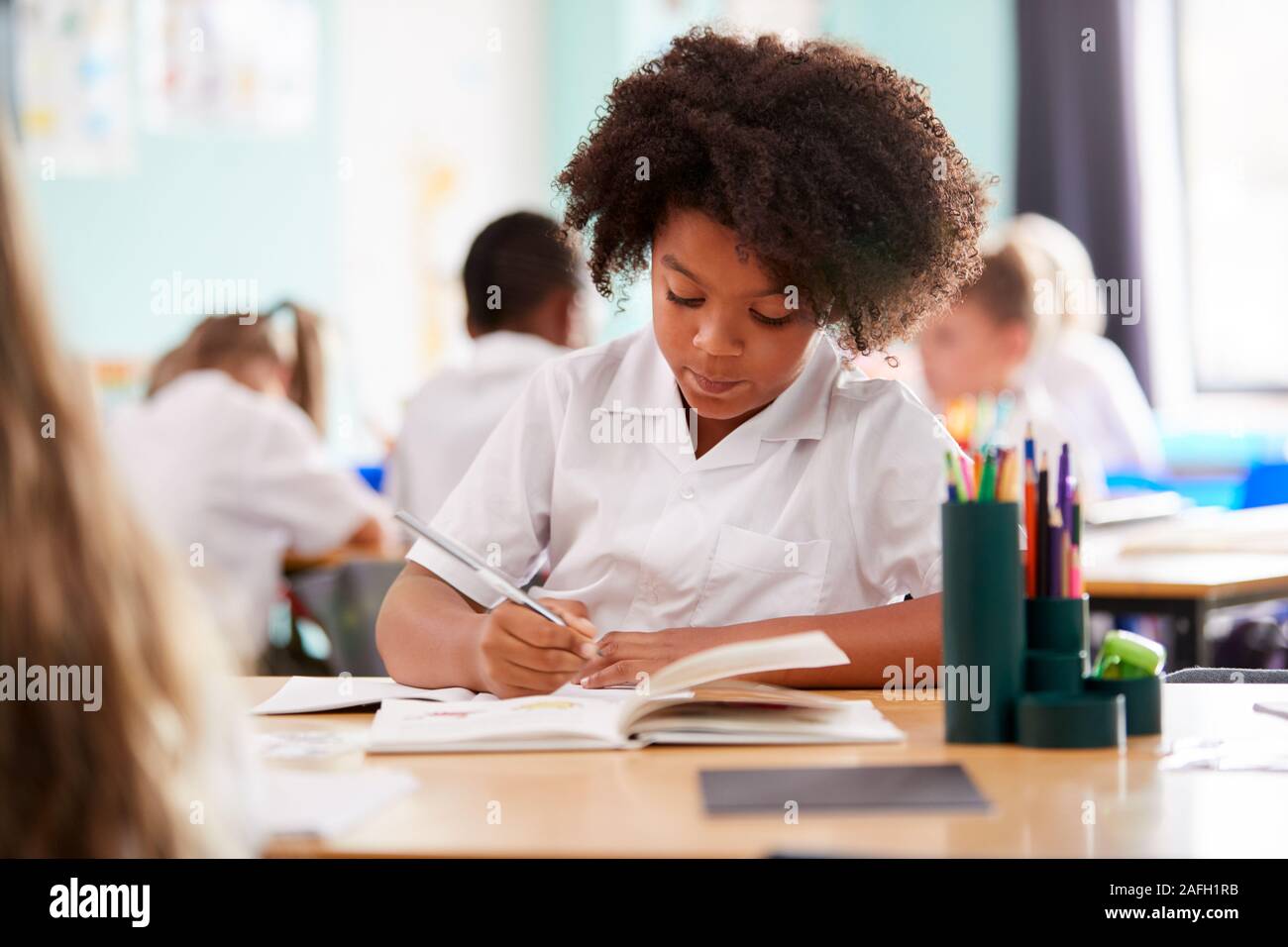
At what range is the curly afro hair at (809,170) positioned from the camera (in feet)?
4.99

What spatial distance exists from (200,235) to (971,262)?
13.2ft

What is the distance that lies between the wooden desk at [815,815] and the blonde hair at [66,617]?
303 mm

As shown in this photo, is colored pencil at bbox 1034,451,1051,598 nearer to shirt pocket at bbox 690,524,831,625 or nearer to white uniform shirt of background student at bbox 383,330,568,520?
shirt pocket at bbox 690,524,831,625

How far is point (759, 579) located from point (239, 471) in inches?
84.0

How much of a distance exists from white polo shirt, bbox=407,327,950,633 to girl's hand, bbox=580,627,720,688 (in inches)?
7.8

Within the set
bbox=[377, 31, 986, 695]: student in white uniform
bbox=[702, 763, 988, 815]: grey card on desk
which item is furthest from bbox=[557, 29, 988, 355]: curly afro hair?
bbox=[702, 763, 988, 815]: grey card on desk

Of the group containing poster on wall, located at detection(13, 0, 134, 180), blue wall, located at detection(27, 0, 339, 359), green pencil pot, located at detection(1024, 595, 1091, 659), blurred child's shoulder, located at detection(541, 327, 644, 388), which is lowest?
green pencil pot, located at detection(1024, 595, 1091, 659)

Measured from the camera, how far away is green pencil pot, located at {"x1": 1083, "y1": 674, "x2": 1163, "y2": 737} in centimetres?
123

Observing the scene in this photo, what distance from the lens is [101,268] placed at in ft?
16.4

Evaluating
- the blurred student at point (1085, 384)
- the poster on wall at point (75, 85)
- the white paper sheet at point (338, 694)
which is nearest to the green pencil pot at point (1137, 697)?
the white paper sheet at point (338, 694)

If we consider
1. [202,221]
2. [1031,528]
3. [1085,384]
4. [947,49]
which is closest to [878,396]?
[1031,528]

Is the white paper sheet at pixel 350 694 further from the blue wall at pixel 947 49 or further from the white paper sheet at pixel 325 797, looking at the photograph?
the blue wall at pixel 947 49

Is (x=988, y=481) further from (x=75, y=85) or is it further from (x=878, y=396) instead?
(x=75, y=85)
